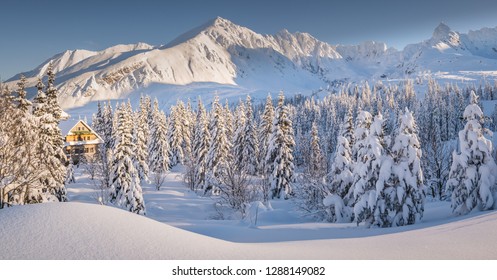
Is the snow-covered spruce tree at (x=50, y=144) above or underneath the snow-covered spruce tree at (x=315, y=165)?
above

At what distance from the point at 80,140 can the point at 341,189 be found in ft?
173

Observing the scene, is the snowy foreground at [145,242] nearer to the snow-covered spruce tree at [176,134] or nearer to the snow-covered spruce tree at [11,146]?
the snow-covered spruce tree at [11,146]

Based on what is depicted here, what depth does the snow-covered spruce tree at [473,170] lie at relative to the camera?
47.0ft

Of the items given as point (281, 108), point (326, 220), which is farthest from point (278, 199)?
point (326, 220)

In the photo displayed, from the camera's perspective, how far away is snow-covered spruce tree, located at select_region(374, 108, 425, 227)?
15.0 metres

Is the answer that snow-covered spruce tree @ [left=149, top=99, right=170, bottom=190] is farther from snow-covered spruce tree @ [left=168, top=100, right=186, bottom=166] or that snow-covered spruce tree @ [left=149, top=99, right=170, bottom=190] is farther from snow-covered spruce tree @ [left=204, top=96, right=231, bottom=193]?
snow-covered spruce tree @ [left=204, top=96, right=231, bottom=193]

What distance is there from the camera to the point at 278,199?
37.0 meters

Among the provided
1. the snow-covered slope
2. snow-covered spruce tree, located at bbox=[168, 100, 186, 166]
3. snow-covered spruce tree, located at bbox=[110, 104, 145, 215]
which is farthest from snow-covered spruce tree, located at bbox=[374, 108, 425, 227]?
snow-covered spruce tree, located at bbox=[168, 100, 186, 166]

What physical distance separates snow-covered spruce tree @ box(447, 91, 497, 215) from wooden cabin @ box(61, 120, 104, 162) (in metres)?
56.1

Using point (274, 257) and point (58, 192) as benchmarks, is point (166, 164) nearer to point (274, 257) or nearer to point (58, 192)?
Result: point (58, 192)

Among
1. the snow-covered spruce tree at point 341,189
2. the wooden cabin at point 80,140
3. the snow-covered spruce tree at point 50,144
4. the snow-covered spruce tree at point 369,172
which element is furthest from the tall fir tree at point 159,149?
the snow-covered spruce tree at point 369,172

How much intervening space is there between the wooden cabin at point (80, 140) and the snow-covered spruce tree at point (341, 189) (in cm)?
4920

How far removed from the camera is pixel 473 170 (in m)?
15.0
